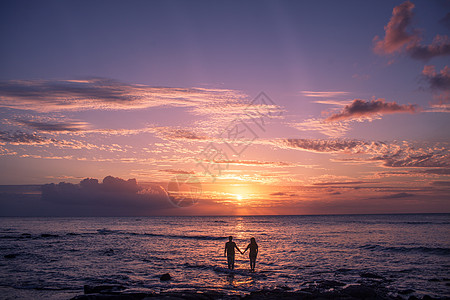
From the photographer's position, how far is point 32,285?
20969mm

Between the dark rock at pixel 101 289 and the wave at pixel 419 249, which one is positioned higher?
the dark rock at pixel 101 289

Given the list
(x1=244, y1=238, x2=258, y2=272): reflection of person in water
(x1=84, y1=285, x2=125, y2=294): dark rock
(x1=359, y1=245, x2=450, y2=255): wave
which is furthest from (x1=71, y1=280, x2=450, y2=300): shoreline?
(x1=359, y1=245, x2=450, y2=255): wave

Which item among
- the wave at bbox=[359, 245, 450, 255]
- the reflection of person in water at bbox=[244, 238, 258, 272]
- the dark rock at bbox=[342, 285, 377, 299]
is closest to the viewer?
the dark rock at bbox=[342, 285, 377, 299]

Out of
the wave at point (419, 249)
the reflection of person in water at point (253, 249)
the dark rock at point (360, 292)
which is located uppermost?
the reflection of person in water at point (253, 249)

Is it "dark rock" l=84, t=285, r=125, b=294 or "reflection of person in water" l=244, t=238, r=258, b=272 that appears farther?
"reflection of person in water" l=244, t=238, r=258, b=272

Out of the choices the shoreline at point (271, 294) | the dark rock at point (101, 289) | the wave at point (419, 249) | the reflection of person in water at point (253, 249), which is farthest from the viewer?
the wave at point (419, 249)

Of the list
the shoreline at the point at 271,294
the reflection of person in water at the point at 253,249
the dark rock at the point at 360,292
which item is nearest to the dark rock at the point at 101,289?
the shoreline at the point at 271,294

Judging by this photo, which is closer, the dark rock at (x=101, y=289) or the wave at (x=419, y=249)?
the dark rock at (x=101, y=289)

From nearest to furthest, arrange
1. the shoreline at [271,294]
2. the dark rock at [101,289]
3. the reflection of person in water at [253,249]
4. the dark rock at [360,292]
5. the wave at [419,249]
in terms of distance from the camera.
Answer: the shoreline at [271,294] → the dark rock at [360,292] → the dark rock at [101,289] → the reflection of person in water at [253,249] → the wave at [419,249]

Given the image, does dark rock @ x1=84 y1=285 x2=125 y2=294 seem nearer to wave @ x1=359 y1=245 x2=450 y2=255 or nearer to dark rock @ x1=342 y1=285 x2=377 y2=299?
dark rock @ x1=342 y1=285 x2=377 y2=299

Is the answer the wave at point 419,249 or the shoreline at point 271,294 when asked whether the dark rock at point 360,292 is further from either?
the wave at point 419,249

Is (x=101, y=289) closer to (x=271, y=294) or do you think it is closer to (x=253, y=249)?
(x=271, y=294)

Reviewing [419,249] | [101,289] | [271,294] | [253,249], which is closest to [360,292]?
[271,294]

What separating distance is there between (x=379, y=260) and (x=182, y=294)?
81.1 ft
